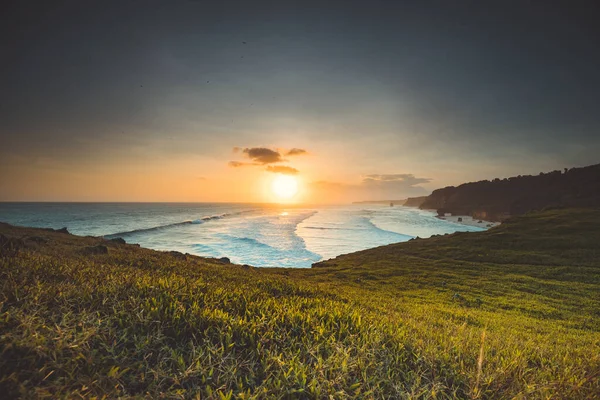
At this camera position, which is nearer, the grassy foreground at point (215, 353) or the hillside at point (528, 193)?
the grassy foreground at point (215, 353)

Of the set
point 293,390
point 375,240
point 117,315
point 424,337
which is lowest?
point 375,240

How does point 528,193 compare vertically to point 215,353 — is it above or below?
above

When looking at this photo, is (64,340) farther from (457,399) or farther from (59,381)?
(457,399)

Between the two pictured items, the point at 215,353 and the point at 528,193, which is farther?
the point at 528,193

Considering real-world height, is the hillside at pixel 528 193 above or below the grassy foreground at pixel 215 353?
above

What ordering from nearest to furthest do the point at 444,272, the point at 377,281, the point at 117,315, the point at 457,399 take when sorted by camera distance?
the point at 457,399
the point at 117,315
the point at 377,281
the point at 444,272

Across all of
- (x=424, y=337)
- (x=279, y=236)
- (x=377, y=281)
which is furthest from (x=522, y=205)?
(x=424, y=337)

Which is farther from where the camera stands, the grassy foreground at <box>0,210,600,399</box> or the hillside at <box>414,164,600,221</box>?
the hillside at <box>414,164,600,221</box>

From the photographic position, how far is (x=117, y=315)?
3.62 metres

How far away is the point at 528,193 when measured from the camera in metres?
117

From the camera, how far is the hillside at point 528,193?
7812 centimetres

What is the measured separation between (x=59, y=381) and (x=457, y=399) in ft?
13.7

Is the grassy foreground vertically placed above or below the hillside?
below

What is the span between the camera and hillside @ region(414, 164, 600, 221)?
256 ft
